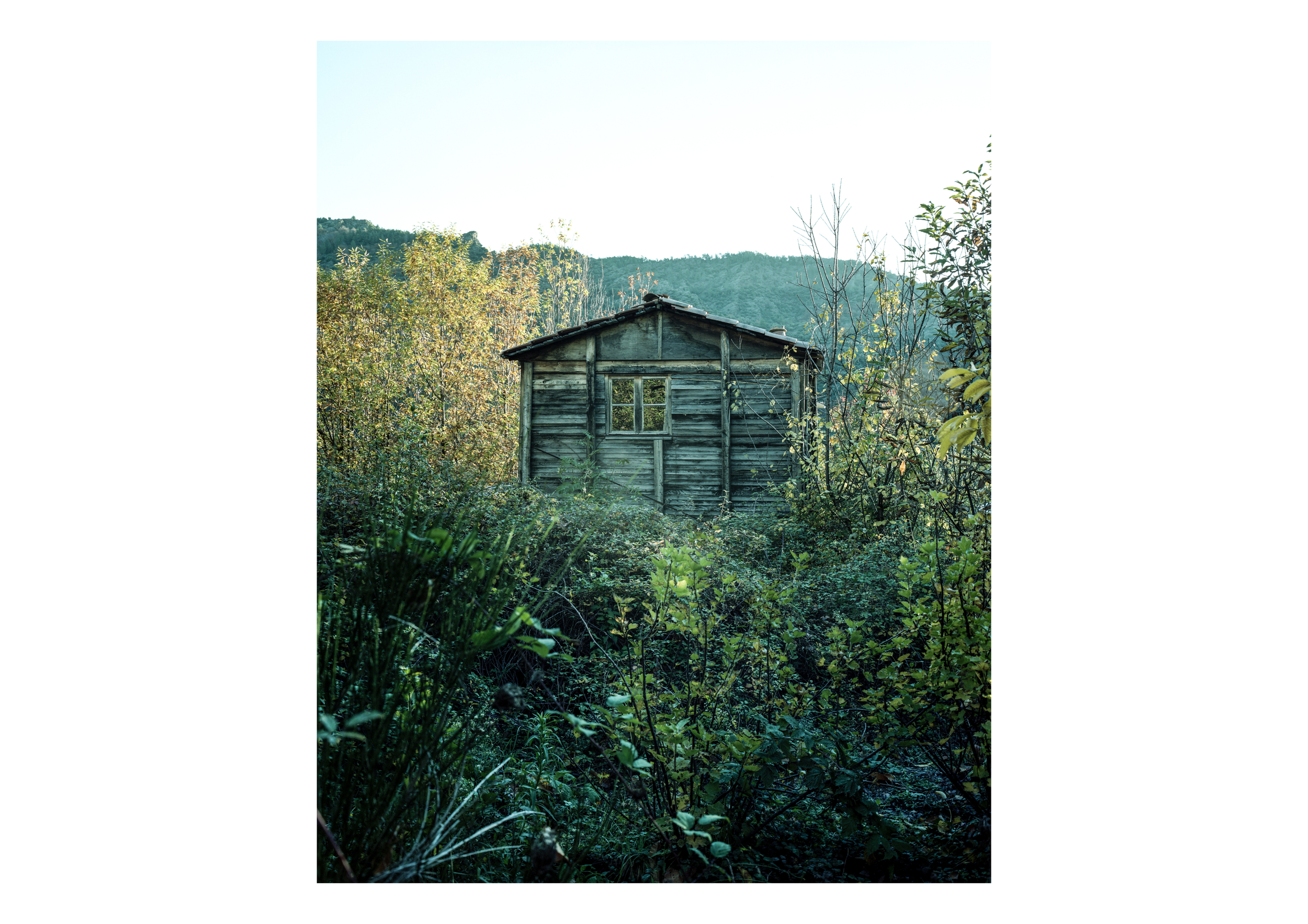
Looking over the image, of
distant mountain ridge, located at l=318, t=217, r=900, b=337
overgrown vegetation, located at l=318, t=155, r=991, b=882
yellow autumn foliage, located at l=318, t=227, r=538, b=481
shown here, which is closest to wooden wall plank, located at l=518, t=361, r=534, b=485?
yellow autumn foliage, located at l=318, t=227, r=538, b=481

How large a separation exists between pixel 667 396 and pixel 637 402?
Result: 0.32 metres

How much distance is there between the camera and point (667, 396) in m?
5.71

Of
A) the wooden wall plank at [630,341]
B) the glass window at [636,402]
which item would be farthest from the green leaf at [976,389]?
the wooden wall plank at [630,341]

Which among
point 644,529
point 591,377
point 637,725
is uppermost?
point 591,377

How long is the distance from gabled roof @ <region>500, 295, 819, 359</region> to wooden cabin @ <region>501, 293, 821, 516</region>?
2 cm

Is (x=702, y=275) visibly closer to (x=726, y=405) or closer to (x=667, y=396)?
(x=726, y=405)

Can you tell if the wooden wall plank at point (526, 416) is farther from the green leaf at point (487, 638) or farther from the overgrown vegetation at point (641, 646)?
the green leaf at point (487, 638)


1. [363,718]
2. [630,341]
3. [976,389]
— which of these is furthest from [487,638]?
[630,341]

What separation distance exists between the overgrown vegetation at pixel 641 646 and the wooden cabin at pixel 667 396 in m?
2.18
